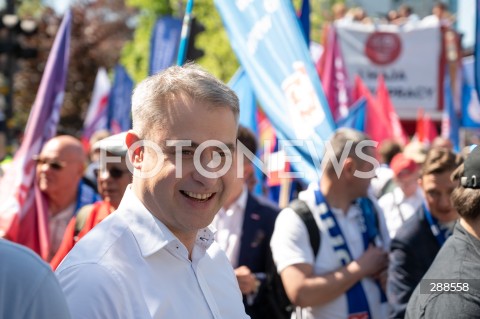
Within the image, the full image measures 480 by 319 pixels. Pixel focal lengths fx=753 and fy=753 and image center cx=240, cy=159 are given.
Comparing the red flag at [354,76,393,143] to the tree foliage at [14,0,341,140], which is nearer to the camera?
the red flag at [354,76,393,143]

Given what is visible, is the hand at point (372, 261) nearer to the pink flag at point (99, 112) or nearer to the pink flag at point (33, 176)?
the pink flag at point (33, 176)

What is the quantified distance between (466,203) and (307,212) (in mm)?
1223

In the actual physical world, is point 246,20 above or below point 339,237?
above

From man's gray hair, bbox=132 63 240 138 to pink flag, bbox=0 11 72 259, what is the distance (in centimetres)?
262

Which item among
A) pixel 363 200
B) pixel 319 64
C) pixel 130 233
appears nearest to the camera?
pixel 130 233

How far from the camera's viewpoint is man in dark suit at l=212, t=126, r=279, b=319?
14.9ft

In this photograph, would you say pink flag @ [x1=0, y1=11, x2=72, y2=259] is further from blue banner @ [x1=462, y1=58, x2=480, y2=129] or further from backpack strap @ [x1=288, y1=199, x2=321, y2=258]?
blue banner @ [x1=462, y1=58, x2=480, y2=129]

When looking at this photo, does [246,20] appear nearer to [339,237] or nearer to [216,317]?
[339,237]

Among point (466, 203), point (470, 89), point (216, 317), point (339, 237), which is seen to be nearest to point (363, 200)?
point (339, 237)

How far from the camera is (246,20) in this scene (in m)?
4.93

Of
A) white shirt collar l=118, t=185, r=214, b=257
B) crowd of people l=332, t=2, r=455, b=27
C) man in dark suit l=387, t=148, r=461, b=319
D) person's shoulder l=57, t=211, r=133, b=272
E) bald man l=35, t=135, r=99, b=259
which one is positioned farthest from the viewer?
crowd of people l=332, t=2, r=455, b=27

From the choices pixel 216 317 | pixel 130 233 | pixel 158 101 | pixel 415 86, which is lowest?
pixel 415 86

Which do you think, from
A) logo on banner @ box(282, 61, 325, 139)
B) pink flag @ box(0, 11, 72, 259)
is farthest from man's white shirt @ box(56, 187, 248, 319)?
pink flag @ box(0, 11, 72, 259)

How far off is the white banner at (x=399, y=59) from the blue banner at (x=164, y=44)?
12411mm
